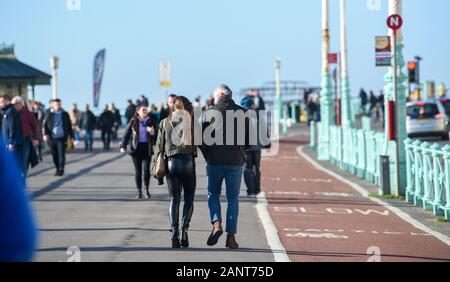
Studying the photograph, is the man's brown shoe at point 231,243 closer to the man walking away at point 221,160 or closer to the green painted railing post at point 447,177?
the man walking away at point 221,160

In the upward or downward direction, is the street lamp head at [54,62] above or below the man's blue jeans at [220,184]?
above

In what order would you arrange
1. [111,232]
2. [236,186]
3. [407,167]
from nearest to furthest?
1. [236,186]
2. [111,232]
3. [407,167]

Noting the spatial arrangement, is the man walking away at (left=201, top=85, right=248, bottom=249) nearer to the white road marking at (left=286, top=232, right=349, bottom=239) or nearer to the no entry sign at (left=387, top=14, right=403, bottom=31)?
the white road marking at (left=286, top=232, right=349, bottom=239)

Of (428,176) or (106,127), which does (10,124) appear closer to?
(428,176)

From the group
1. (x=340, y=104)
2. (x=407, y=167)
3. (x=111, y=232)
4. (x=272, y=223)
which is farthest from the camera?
(x=340, y=104)

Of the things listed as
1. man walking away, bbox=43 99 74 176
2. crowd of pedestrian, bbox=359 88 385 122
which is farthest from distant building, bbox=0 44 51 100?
crowd of pedestrian, bbox=359 88 385 122

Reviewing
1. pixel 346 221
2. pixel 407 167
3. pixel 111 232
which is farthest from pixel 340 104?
pixel 111 232

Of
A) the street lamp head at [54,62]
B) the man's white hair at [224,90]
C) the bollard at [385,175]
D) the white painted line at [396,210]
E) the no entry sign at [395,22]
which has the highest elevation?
the street lamp head at [54,62]

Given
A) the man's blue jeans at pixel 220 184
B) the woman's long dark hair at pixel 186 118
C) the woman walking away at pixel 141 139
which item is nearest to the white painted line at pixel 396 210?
the man's blue jeans at pixel 220 184

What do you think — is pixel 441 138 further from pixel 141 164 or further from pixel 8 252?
pixel 8 252

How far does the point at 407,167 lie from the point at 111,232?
732 cm

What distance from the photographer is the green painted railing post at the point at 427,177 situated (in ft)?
56.7

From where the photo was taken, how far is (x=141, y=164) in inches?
789

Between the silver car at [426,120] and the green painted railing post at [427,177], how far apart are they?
28146mm
